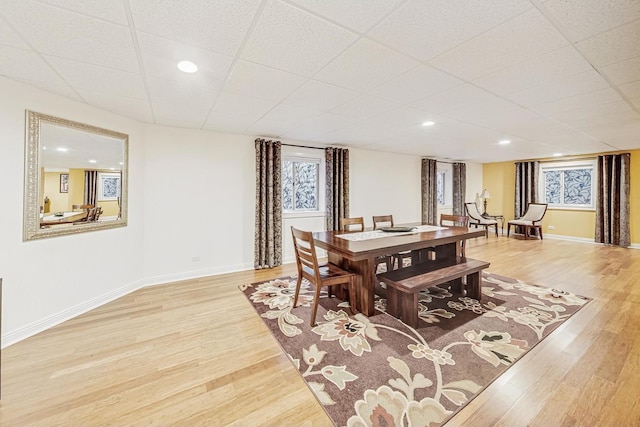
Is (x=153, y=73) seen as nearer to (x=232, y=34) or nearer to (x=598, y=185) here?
(x=232, y=34)

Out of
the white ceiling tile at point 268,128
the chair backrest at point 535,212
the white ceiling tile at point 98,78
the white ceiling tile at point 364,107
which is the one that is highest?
the white ceiling tile at point 268,128

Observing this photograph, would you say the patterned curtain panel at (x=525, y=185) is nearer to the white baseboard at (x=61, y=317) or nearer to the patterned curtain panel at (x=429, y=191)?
the patterned curtain panel at (x=429, y=191)

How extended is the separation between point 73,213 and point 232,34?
2.52m

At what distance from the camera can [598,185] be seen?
6.23 m

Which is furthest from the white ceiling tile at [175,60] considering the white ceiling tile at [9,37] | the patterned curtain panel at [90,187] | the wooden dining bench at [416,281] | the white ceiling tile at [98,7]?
the wooden dining bench at [416,281]

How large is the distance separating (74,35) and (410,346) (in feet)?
10.3

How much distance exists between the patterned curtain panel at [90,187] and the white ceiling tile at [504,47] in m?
3.53

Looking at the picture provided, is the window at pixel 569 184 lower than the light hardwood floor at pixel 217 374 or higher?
higher

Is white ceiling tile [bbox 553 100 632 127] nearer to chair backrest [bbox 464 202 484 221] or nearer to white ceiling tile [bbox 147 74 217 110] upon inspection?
white ceiling tile [bbox 147 74 217 110]

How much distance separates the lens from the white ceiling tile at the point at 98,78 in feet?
6.39

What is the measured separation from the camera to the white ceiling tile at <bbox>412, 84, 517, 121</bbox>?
2.49 m

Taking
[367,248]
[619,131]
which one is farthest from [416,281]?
[619,131]

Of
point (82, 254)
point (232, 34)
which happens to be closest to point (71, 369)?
point (82, 254)

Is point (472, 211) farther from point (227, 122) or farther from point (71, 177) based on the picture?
point (71, 177)
